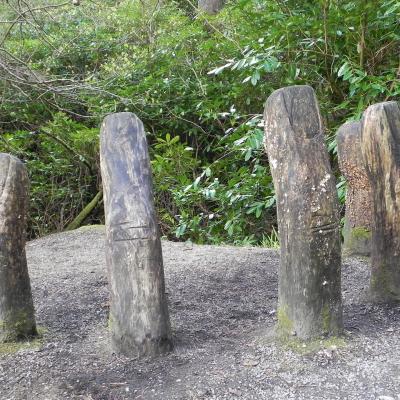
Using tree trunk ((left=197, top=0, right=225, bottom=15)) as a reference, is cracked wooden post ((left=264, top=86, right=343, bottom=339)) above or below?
below

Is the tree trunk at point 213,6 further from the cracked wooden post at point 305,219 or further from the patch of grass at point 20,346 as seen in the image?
the patch of grass at point 20,346

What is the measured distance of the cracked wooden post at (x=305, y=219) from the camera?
233 cm

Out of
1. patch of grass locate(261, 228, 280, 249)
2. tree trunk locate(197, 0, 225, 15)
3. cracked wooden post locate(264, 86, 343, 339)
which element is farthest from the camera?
tree trunk locate(197, 0, 225, 15)

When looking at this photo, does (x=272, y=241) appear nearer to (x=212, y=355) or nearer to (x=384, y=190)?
(x=384, y=190)

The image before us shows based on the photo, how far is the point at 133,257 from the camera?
2.34 m

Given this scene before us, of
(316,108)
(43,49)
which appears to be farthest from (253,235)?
(43,49)

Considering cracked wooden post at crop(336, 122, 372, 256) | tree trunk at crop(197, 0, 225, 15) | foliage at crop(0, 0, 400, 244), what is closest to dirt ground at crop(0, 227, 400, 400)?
cracked wooden post at crop(336, 122, 372, 256)

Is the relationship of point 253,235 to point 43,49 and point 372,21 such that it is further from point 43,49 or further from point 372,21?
point 43,49

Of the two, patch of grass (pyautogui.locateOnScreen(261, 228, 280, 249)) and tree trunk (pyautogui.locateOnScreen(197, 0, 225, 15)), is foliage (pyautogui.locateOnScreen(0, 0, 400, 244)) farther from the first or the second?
tree trunk (pyautogui.locateOnScreen(197, 0, 225, 15))

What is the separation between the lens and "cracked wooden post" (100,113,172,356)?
92.0 inches

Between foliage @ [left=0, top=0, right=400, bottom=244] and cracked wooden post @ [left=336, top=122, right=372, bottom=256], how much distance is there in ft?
1.19

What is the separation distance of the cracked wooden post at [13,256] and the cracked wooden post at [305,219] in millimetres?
1259

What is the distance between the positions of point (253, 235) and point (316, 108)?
10.7ft

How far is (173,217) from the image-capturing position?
666 centimetres
